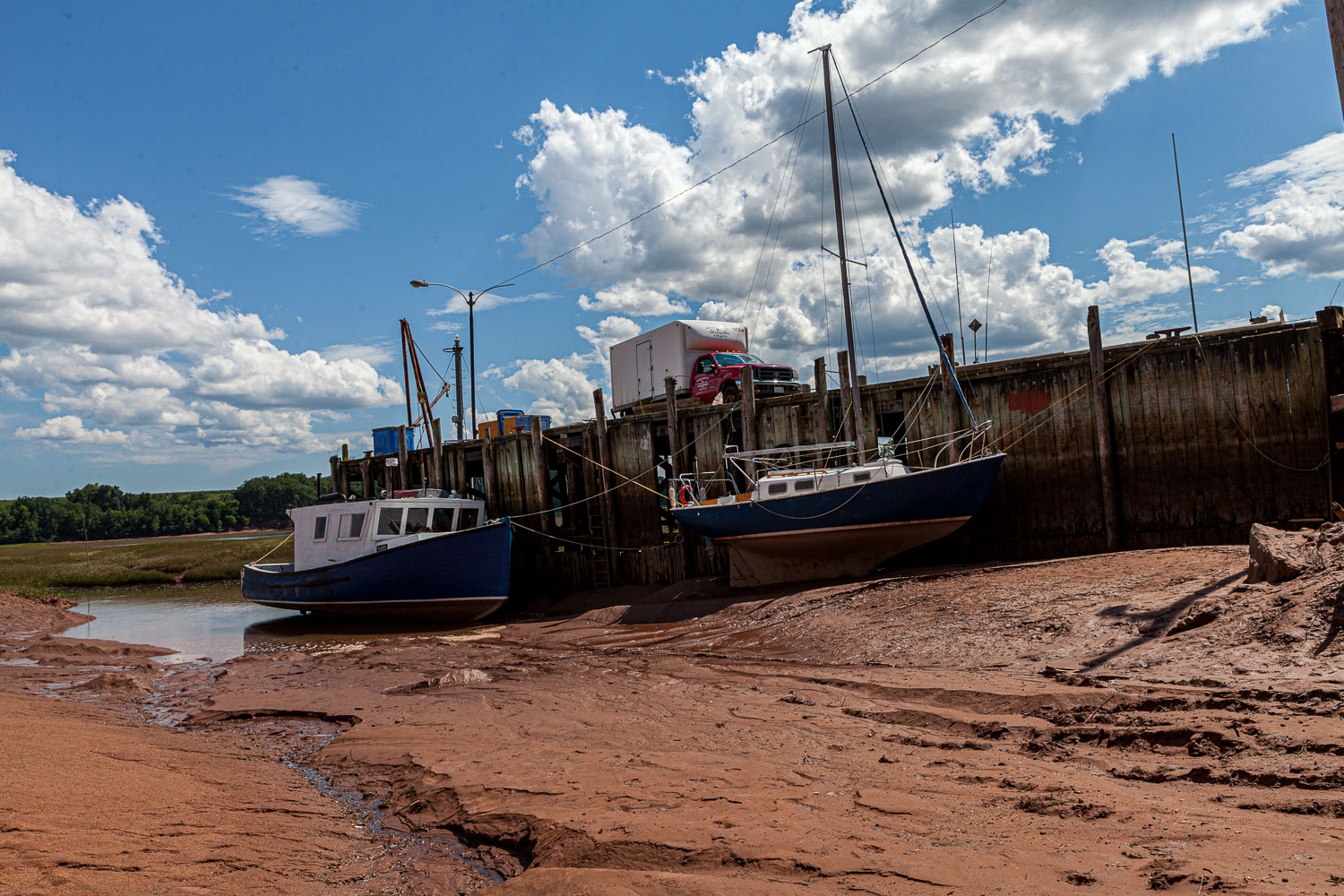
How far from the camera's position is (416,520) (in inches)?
770

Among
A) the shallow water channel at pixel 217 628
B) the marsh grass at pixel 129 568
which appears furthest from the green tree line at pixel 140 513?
the shallow water channel at pixel 217 628

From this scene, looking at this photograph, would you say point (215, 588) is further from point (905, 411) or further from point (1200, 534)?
point (1200, 534)

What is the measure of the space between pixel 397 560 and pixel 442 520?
1866 millimetres

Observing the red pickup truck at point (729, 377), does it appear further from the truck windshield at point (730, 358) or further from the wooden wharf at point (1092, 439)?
the wooden wharf at point (1092, 439)

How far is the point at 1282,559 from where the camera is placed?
8344 millimetres

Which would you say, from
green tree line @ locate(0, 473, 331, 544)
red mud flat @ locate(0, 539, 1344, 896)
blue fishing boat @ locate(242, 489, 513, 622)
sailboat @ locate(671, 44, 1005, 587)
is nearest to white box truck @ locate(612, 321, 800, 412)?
sailboat @ locate(671, 44, 1005, 587)

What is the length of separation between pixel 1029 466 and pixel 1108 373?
2.09 metres

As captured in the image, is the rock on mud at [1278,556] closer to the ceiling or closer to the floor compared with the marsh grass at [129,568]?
closer to the ceiling

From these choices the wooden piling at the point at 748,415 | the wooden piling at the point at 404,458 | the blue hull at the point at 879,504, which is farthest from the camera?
the wooden piling at the point at 404,458

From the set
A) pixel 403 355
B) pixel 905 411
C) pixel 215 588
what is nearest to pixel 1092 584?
pixel 905 411

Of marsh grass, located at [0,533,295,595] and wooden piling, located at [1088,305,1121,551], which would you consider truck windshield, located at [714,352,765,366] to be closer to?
wooden piling, located at [1088,305,1121,551]

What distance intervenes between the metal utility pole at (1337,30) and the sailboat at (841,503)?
7.41 meters

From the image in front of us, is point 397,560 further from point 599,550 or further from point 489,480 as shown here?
point 599,550

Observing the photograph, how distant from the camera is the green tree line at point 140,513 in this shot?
4065 inches
